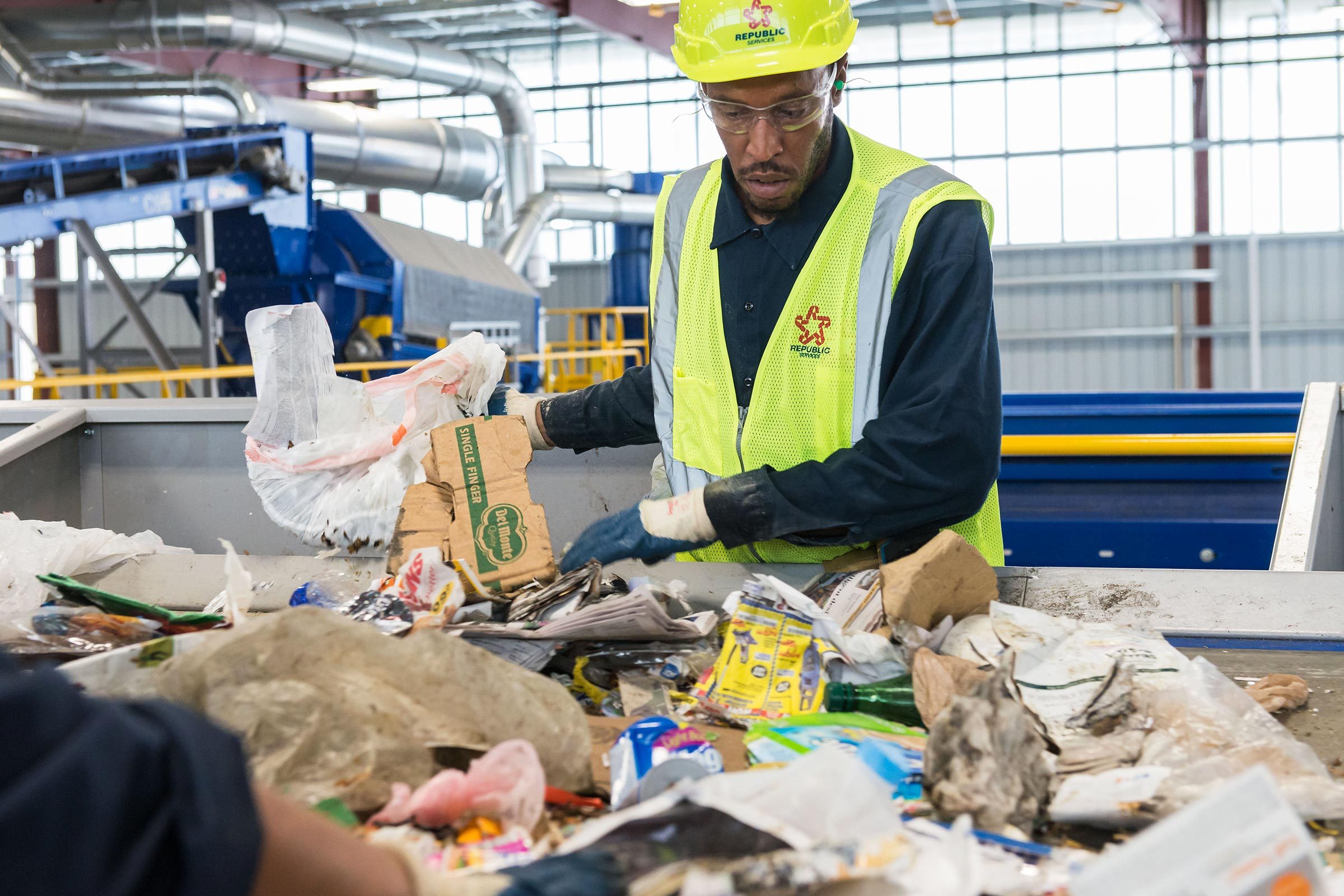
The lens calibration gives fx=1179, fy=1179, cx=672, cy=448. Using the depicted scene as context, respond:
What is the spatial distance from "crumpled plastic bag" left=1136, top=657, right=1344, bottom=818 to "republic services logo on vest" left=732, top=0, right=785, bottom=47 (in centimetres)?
110

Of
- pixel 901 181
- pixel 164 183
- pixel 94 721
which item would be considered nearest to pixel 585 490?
pixel 901 181

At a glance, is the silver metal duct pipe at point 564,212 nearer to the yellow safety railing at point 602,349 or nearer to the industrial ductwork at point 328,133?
the industrial ductwork at point 328,133

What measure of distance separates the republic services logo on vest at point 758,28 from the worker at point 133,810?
59.0 inches

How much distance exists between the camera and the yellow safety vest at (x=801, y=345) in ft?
5.92

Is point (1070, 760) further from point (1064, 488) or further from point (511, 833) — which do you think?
point (1064, 488)

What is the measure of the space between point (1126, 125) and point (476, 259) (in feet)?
31.9

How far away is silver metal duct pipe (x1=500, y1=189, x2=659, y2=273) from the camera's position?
1073 centimetres

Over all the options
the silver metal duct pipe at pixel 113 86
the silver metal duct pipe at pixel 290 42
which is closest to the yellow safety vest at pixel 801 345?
the silver metal duct pipe at pixel 113 86

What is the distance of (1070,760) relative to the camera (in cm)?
110

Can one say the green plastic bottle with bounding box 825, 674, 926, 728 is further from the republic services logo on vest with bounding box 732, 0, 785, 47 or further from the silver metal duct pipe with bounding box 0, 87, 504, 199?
the silver metal duct pipe with bounding box 0, 87, 504, 199

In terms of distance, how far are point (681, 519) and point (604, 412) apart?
50 cm

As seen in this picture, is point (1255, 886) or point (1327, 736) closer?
point (1255, 886)

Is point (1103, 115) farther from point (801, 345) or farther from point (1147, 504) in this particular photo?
point (801, 345)

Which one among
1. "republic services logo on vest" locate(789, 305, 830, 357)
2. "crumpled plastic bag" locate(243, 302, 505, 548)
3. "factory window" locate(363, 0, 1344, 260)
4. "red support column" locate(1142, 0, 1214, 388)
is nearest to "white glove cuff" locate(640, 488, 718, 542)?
"republic services logo on vest" locate(789, 305, 830, 357)
